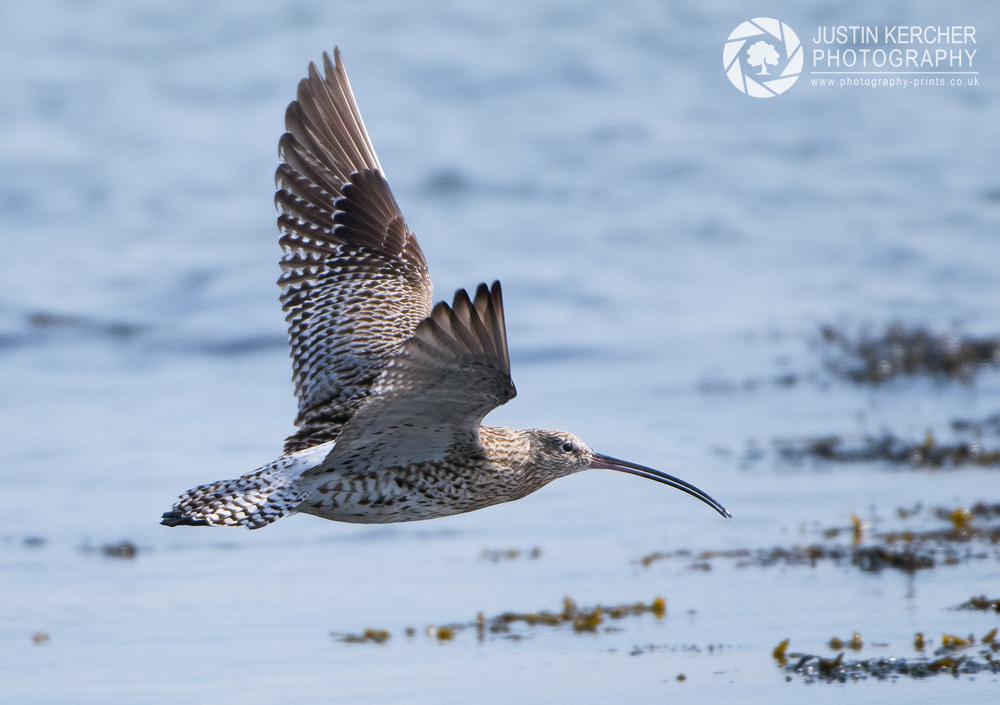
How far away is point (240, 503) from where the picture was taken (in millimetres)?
4809

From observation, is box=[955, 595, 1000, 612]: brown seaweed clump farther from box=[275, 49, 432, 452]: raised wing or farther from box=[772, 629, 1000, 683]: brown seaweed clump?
box=[275, 49, 432, 452]: raised wing

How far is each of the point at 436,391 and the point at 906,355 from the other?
20.7ft

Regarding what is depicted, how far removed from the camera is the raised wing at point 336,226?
6020 millimetres

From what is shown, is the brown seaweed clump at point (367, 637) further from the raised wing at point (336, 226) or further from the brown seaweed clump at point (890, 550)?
the brown seaweed clump at point (890, 550)

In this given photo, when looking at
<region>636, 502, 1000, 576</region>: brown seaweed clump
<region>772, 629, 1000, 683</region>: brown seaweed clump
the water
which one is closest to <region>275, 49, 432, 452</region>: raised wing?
the water

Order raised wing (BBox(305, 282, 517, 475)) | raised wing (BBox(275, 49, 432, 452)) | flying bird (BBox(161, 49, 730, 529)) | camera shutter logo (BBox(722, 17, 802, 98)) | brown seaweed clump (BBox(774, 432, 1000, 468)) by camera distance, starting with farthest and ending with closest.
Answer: camera shutter logo (BBox(722, 17, 802, 98)), brown seaweed clump (BBox(774, 432, 1000, 468)), raised wing (BBox(275, 49, 432, 452)), flying bird (BBox(161, 49, 730, 529)), raised wing (BBox(305, 282, 517, 475))

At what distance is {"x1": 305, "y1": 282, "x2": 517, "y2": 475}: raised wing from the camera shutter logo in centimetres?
1455

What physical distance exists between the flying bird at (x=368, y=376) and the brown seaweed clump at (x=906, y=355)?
4.21 meters

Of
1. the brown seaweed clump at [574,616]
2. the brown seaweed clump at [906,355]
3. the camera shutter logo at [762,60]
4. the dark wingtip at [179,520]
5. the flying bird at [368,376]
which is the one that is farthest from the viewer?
the camera shutter logo at [762,60]

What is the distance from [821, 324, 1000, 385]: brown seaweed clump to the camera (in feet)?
31.4

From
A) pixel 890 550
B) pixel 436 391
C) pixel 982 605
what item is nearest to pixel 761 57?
pixel 890 550

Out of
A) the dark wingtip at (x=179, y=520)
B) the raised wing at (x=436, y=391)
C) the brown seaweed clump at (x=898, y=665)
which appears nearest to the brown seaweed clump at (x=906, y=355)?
the brown seaweed clump at (x=898, y=665)

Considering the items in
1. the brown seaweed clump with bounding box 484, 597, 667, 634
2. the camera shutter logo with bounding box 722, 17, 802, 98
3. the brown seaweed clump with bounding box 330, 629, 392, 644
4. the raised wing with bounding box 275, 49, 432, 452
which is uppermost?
the camera shutter logo with bounding box 722, 17, 802, 98

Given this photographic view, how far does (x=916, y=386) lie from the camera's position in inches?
367
